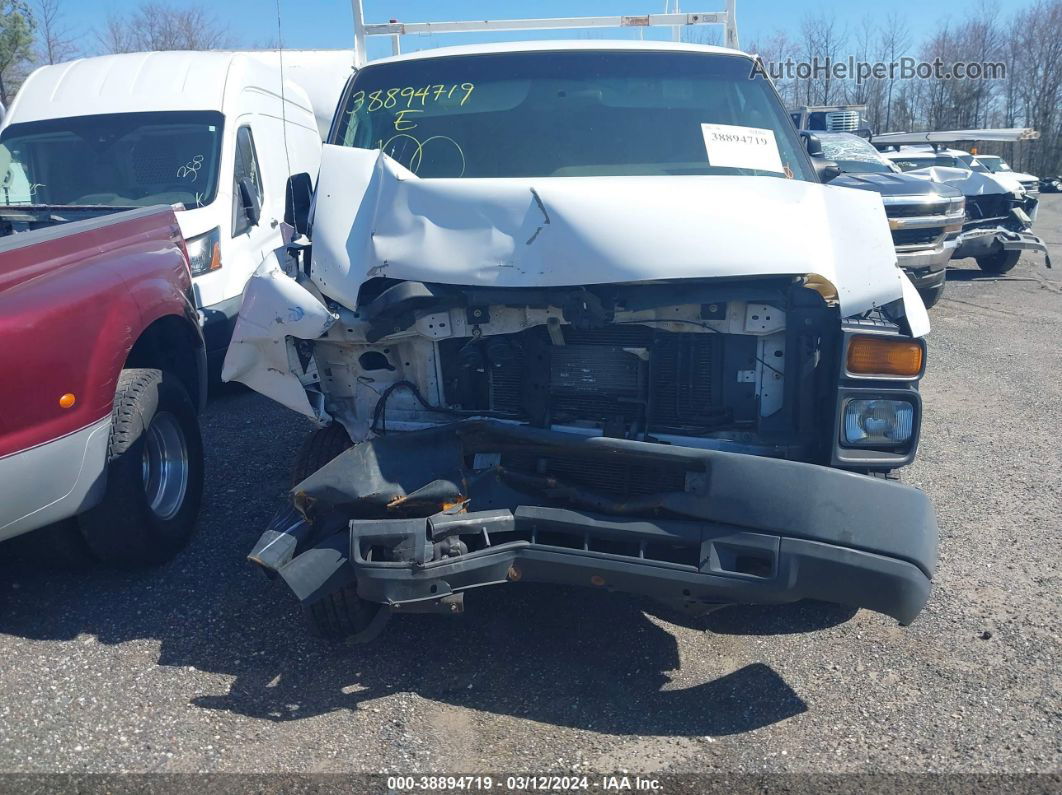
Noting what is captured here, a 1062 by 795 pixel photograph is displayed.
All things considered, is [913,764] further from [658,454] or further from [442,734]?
[442,734]

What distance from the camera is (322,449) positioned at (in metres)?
3.52

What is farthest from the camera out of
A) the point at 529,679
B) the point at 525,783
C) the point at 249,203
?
the point at 249,203

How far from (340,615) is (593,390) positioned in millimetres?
1201

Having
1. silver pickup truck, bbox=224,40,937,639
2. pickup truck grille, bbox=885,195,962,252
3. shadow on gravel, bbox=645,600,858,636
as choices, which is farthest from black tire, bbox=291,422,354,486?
pickup truck grille, bbox=885,195,962,252

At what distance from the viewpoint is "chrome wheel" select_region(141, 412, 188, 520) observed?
Result: 3.99m

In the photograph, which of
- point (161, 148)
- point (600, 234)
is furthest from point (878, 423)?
point (161, 148)

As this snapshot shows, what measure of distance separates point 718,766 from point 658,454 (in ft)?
3.09

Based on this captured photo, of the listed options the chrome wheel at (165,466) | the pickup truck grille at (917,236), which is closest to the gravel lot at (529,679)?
the chrome wheel at (165,466)

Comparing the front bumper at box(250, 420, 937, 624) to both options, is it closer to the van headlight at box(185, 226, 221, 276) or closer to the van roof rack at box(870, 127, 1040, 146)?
the van headlight at box(185, 226, 221, 276)

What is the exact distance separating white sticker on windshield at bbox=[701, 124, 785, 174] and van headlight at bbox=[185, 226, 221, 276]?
11.7 feet

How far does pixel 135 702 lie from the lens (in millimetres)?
3008

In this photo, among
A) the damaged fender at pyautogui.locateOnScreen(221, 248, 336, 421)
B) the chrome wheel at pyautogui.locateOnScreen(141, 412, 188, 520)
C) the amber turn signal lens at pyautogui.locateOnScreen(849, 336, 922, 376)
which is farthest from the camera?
the chrome wheel at pyautogui.locateOnScreen(141, 412, 188, 520)

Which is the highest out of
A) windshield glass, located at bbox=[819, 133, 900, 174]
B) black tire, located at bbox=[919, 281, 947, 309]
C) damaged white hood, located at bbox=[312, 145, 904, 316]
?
damaged white hood, located at bbox=[312, 145, 904, 316]

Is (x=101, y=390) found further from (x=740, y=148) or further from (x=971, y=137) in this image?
(x=971, y=137)
